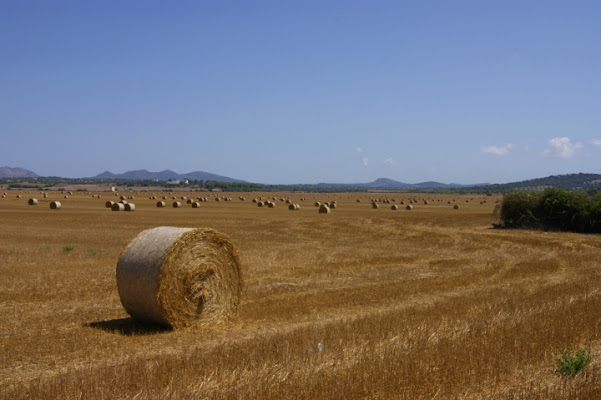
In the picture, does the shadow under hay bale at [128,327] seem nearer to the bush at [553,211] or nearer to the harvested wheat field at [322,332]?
the harvested wheat field at [322,332]

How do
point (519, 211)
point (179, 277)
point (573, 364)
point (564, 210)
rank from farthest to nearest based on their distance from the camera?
point (519, 211)
point (564, 210)
point (179, 277)
point (573, 364)

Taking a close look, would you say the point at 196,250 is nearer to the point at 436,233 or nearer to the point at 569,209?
the point at 436,233

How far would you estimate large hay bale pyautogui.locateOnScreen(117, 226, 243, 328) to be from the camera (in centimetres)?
1156

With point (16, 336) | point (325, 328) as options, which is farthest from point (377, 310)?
point (16, 336)

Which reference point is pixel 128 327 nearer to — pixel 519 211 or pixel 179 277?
pixel 179 277

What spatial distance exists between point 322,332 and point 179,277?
3.19 metres

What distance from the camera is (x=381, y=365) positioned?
8125 millimetres

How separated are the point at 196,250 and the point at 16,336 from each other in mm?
3678

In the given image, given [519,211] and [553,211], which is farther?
[519,211]

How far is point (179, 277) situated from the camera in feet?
39.3

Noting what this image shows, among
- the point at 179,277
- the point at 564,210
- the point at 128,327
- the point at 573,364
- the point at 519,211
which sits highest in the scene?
the point at 564,210

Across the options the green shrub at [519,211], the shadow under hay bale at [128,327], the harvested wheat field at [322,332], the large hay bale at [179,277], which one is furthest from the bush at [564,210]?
the shadow under hay bale at [128,327]

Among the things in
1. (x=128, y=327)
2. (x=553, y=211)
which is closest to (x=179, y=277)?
(x=128, y=327)

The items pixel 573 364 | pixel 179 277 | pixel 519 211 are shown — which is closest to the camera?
pixel 573 364
